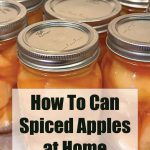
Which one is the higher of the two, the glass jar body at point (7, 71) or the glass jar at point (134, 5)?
the glass jar at point (134, 5)

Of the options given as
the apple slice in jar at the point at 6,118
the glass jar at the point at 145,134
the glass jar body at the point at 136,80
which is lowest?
the apple slice in jar at the point at 6,118

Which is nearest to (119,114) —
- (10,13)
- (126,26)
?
(126,26)

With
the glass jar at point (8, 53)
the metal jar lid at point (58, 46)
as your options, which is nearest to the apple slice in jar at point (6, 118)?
the glass jar at point (8, 53)

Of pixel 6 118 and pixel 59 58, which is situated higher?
pixel 59 58

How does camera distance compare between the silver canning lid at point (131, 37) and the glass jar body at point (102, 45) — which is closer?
the silver canning lid at point (131, 37)

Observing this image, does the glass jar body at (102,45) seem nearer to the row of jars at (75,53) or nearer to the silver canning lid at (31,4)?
the row of jars at (75,53)

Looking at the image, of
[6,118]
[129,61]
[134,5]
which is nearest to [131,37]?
[129,61]

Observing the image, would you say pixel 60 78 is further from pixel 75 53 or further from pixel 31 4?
pixel 31 4
